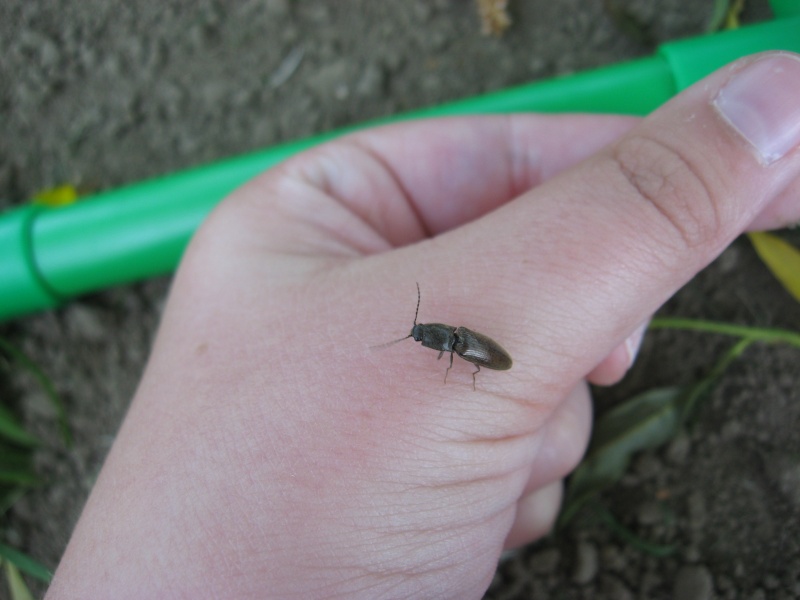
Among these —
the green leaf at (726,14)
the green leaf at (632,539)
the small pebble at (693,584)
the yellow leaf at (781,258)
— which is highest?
the green leaf at (726,14)

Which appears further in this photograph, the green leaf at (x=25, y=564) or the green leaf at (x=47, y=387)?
the green leaf at (x=47, y=387)

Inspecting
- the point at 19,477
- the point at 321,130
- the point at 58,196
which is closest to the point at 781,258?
the point at 321,130

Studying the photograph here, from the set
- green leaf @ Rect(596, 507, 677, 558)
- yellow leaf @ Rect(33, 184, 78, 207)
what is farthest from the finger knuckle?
yellow leaf @ Rect(33, 184, 78, 207)

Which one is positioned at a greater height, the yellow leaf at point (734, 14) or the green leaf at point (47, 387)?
the yellow leaf at point (734, 14)

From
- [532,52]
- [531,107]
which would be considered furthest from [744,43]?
[532,52]

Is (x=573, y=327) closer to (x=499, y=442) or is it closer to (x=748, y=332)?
(x=499, y=442)

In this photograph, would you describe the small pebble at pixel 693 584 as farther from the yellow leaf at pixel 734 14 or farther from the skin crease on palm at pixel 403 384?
the yellow leaf at pixel 734 14

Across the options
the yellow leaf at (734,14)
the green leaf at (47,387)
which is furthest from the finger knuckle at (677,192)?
the green leaf at (47,387)
